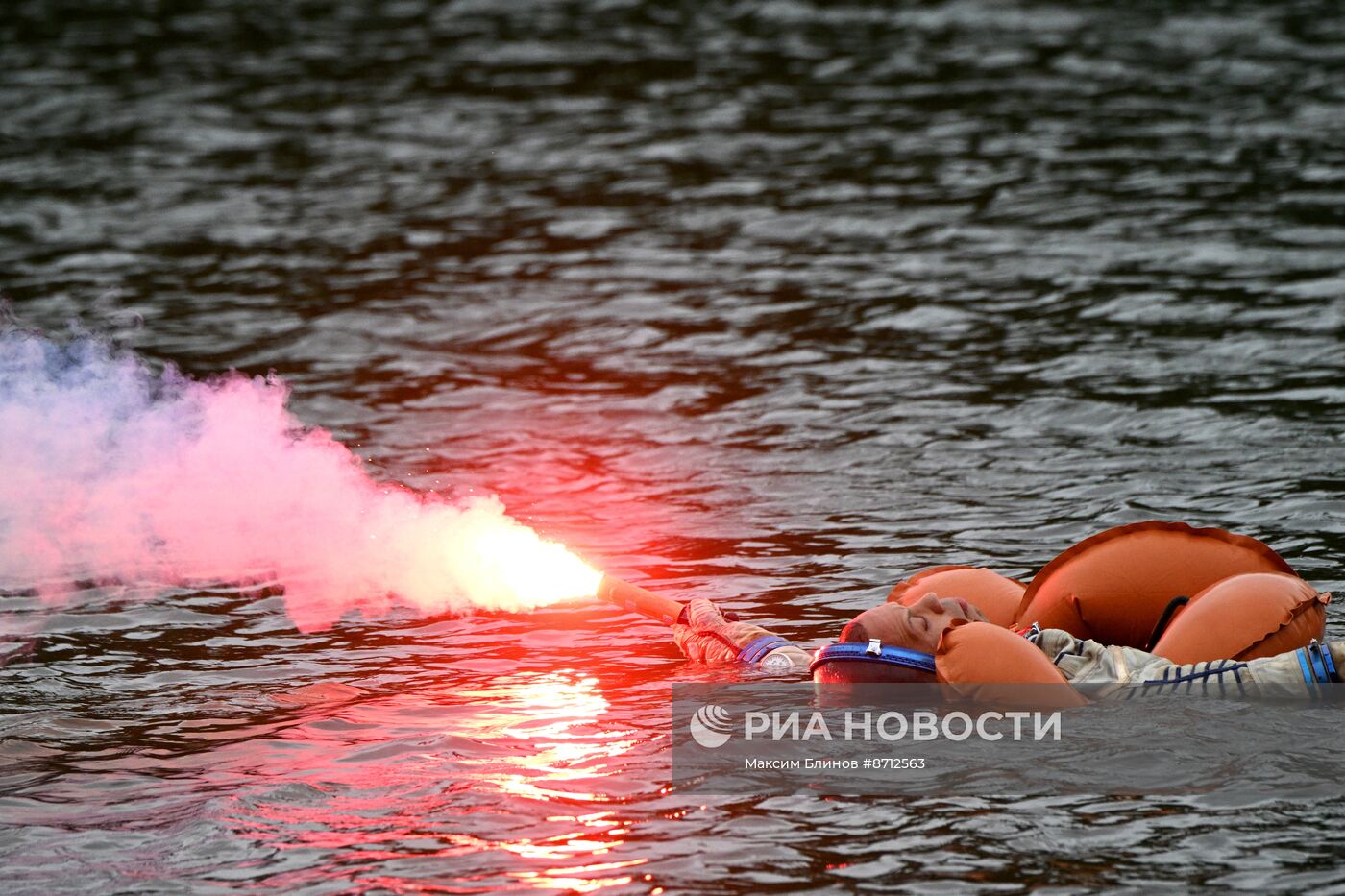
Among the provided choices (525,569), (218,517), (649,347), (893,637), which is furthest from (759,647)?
(649,347)

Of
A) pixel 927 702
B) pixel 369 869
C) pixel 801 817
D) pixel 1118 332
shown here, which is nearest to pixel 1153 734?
pixel 927 702

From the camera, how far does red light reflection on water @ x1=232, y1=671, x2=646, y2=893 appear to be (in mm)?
7977

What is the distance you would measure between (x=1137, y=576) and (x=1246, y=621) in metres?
0.85

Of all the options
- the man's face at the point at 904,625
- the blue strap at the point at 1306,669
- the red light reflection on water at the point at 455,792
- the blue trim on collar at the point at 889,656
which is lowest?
the red light reflection on water at the point at 455,792

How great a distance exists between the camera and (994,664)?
9352 millimetres

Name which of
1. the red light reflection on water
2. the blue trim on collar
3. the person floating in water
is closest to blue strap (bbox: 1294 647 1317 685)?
the person floating in water

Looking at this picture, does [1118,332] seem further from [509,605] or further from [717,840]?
[717,840]

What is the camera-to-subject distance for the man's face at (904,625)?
9.73 meters

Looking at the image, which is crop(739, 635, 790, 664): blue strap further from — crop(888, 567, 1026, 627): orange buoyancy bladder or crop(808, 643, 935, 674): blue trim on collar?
crop(808, 643, 935, 674): blue trim on collar

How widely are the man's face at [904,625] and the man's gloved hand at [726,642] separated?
0.88m

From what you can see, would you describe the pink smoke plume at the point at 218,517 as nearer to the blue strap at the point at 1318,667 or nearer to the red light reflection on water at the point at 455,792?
the red light reflection on water at the point at 455,792

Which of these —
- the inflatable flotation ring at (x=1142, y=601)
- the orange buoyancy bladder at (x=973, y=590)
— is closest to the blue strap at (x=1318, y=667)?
the inflatable flotation ring at (x=1142, y=601)

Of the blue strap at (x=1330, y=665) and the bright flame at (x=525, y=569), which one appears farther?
the bright flame at (x=525, y=569)

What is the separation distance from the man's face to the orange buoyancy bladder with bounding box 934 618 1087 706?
22 centimetres
